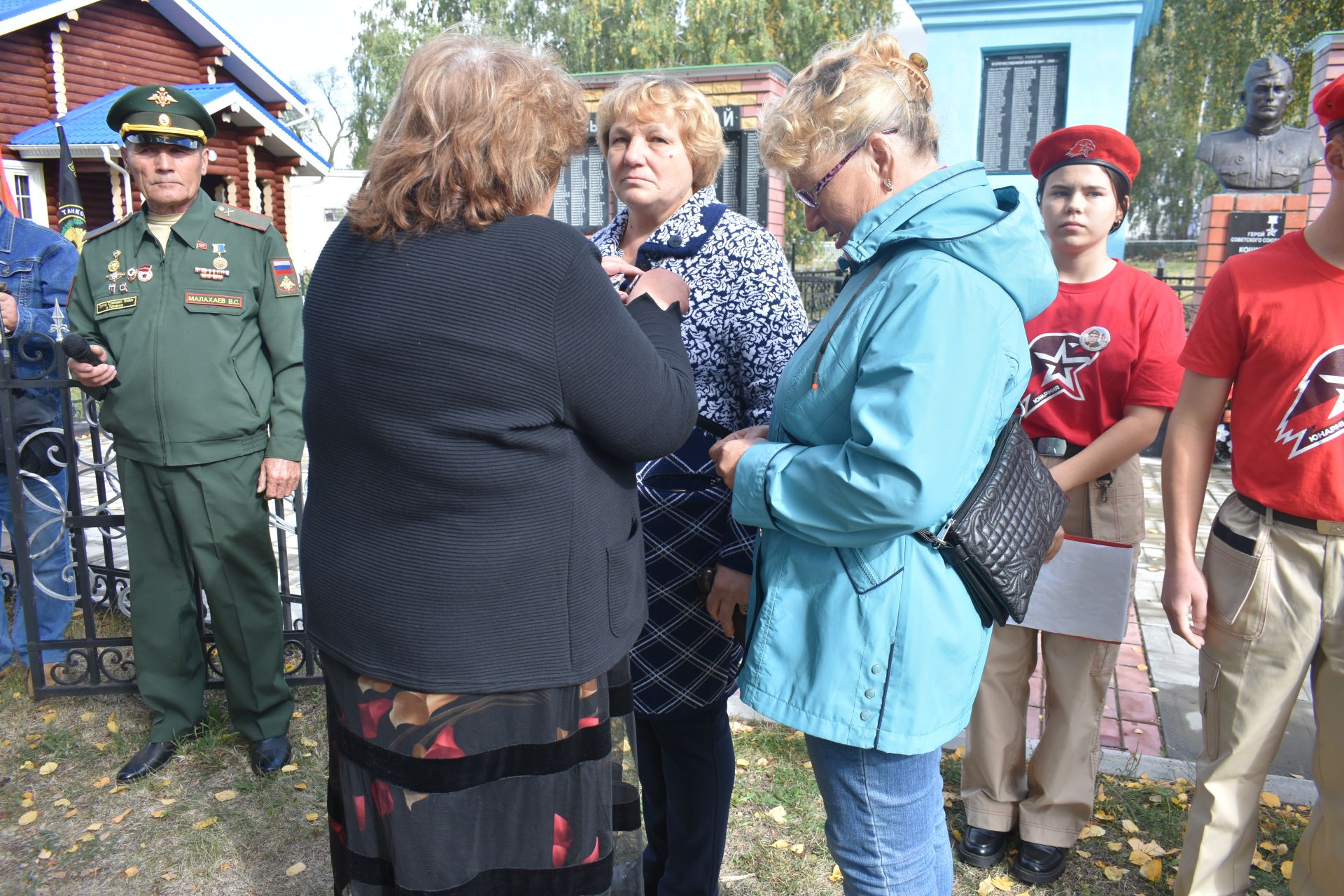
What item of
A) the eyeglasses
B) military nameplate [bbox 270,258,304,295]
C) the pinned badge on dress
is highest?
the eyeglasses

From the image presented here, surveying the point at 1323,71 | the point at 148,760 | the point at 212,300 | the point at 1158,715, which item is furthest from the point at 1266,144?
the point at 148,760

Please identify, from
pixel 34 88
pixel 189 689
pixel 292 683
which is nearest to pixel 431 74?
pixel 189 689

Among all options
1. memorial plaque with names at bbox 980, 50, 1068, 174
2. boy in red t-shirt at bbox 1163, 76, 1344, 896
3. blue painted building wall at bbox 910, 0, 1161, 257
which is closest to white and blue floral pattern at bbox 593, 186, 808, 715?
boy in red t-shirt at bbox 1163, 76, 1344, 896

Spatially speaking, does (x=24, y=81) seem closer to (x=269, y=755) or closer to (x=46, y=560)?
(x=46, y=560)

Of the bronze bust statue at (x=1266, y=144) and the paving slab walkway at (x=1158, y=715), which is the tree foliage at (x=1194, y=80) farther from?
the paving slab walkway at (x=1158, y=715)

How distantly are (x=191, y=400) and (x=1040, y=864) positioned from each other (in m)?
2.89

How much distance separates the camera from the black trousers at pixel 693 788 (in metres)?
2.20

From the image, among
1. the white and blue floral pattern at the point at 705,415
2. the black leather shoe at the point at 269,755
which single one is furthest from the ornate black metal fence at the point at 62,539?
the white and blue floral pattern at the point at 705,415

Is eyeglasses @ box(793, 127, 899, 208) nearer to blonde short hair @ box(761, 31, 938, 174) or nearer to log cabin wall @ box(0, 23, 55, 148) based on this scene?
blonde short hair @ box(761, 31, 938, 174)

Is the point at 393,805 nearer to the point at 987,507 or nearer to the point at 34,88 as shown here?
the point at 987,507

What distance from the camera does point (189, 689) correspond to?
3.39 m

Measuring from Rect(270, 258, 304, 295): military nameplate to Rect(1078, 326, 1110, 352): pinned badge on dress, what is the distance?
8.03ft

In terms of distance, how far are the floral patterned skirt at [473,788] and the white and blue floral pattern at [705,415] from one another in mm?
501

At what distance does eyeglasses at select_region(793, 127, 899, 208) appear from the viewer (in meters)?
1.58
